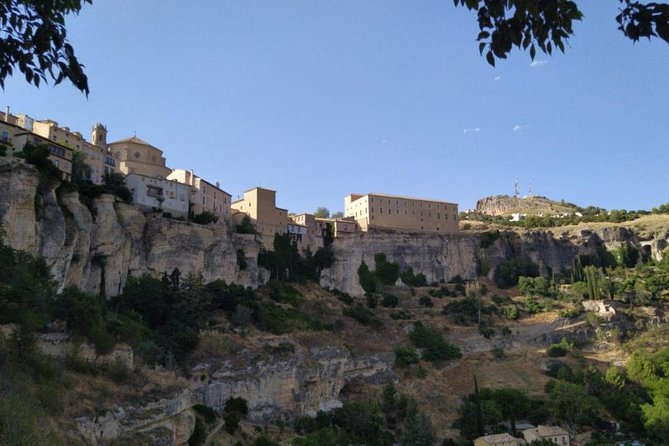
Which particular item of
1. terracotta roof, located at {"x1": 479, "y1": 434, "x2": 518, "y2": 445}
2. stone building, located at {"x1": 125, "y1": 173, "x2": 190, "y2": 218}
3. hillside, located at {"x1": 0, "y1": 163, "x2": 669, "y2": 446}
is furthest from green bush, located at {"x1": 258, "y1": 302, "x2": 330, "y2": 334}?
terracotta roof, located at {"x1": 479, "y1": 434, "x2": 518, "y2": 445}

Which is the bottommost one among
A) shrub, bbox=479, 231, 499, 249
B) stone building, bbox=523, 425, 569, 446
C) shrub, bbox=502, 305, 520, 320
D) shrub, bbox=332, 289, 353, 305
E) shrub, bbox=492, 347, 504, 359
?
stone building, bbox=523, 425, 569, 446

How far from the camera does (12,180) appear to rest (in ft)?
84.7

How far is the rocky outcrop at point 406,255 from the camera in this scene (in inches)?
2029

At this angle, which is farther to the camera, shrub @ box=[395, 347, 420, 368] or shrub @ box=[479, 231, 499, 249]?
shrub @ box=[479, 231, 499, 249]

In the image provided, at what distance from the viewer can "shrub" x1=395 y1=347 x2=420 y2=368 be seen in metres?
38.4

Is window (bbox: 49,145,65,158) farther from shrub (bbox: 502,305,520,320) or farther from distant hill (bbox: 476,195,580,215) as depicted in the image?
distant hill (bbox: 476,195,580,215)

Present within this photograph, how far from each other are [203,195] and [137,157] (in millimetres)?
6036

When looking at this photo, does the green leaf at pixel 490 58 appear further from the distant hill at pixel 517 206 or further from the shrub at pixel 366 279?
the distant hill at pixel 517 206

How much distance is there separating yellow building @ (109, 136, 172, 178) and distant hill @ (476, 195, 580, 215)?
6445cm

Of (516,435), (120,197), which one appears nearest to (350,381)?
(516,435)

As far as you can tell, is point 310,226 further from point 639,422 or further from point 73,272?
point 639,422

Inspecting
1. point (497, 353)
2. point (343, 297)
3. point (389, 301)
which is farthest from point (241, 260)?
point (497, 353)

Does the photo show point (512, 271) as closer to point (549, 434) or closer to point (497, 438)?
point (549, 434)

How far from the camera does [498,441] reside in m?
26.9
